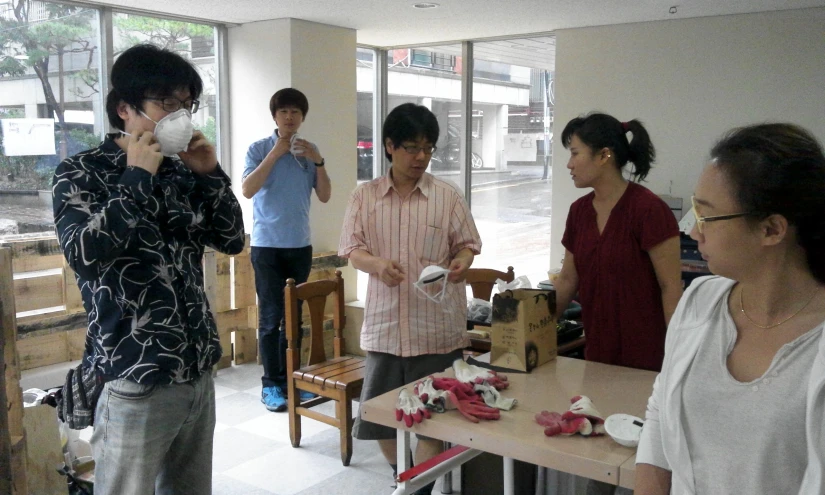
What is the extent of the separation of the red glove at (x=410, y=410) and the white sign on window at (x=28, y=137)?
131 inches

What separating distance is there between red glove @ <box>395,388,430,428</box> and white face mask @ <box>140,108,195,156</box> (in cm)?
80

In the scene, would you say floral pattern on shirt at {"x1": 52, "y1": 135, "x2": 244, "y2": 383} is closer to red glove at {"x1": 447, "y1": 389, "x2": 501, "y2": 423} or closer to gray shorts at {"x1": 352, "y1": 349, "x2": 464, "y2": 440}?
red glove at {"x1": 447, "y1": 389, "x2": 501, "y2": 423}

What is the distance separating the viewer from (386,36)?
222 inches

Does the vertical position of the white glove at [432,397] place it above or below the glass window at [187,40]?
below

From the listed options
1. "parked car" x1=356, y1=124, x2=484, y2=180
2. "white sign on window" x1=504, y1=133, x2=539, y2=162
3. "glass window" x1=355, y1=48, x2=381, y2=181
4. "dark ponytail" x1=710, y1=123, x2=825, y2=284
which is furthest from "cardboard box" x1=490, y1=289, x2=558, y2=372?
"glass window" x1=355, y1=48, x2=381, y2=181

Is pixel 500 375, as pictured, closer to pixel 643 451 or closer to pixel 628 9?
pixel 643 451

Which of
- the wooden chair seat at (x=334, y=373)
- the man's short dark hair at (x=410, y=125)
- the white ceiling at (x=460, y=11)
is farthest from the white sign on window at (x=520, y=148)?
the man's short dark hair at (x=410, y=125)

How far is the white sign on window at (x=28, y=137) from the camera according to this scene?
4121mm

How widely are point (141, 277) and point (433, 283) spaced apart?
1.15 metres

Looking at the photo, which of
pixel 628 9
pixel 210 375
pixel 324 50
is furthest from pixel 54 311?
pixel 628 9

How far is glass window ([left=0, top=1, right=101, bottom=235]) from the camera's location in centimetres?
411

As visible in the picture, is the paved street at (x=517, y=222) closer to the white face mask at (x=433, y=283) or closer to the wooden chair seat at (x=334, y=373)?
the wooden chair seat at (x=334, y=373)

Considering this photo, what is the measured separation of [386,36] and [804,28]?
2.85m

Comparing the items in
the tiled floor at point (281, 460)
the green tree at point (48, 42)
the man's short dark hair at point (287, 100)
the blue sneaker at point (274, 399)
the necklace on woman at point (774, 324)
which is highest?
the green tree at point (48, 42)
